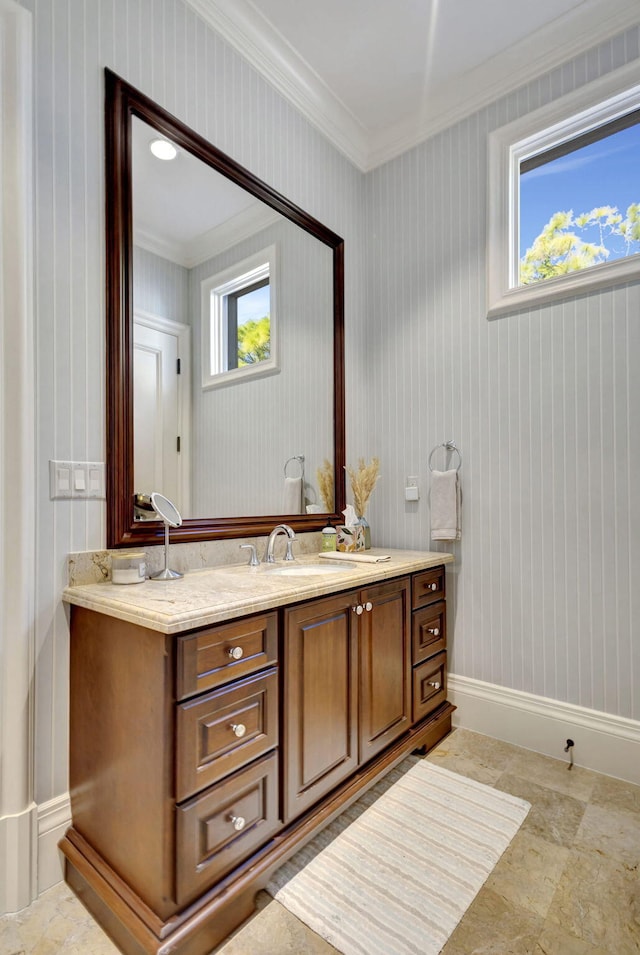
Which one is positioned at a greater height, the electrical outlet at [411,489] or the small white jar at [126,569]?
the electrical outlet at [411,489]

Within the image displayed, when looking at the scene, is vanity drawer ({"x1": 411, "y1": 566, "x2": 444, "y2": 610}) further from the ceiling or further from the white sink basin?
the ceiling

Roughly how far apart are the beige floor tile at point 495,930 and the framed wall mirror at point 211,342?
141 cm

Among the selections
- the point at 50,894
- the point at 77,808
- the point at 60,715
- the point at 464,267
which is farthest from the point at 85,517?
the point at 464,267

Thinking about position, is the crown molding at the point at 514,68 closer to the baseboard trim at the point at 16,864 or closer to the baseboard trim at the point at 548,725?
the baseboard trim at the point at 548,725

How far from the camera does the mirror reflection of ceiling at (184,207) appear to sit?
1715 mm

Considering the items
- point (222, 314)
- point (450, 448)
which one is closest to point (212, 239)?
point (222, 314)

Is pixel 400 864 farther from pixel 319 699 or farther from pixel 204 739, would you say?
pixel 204 739

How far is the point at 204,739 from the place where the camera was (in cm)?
117

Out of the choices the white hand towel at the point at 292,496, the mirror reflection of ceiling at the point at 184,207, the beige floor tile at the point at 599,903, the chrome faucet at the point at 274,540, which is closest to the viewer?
the beige floor tile at the point at 599,903

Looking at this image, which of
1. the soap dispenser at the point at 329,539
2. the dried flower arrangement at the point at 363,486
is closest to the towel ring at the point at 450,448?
the dried flower arrangement at the point at 363,486

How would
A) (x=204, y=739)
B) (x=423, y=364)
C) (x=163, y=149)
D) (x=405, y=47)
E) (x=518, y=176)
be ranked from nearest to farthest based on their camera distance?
(x=204, y=739) → (x=163, y=149) → (x=405, y=47) → (x=518, y=176) → (x=423, y=364)

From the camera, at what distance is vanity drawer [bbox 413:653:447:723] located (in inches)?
81.9

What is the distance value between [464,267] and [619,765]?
2323 millimetres

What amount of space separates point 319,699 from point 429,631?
0.83 m
